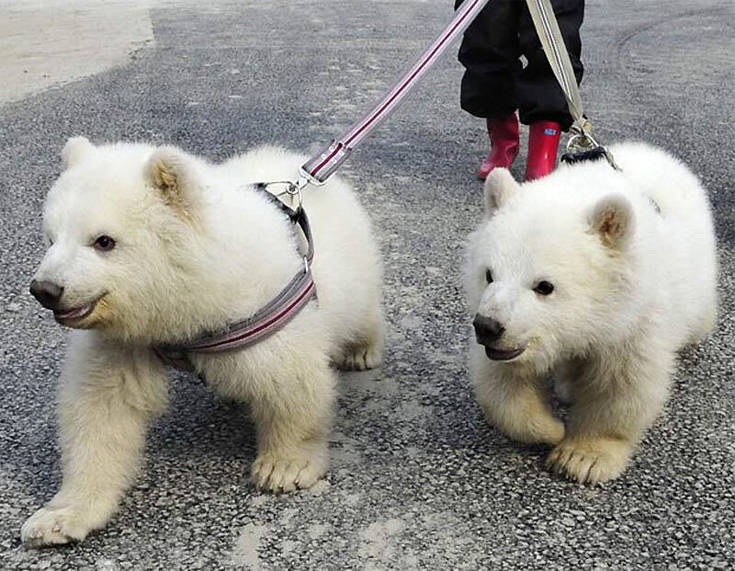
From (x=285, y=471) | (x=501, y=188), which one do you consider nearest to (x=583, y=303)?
(x=501, y=188)

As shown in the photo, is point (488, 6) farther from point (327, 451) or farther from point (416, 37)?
point (416, 37)

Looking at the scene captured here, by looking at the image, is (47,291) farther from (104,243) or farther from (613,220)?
(613,220)

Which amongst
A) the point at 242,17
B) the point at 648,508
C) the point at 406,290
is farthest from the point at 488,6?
the point at 242,17

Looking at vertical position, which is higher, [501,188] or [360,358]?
[501,188]

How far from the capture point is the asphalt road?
3.04 meters

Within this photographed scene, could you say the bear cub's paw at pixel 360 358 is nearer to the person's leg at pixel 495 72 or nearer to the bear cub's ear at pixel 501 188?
the bear cub's ear at pixel 501 188

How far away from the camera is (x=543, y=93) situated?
19.5ft

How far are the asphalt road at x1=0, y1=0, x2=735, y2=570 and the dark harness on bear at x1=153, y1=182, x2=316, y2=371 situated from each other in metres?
0.48

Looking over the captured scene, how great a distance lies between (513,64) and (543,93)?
1.49 feet

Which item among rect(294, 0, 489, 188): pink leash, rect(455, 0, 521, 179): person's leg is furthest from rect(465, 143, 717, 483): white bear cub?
rect(455, 0, 521, 179): person's leg

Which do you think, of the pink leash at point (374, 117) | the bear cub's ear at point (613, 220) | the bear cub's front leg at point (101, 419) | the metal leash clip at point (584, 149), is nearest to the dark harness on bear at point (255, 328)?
the bear cub's front leg at point (101, 419)

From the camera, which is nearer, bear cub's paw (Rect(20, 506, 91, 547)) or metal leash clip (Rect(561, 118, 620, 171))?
bear cub's paw (Rect(20, 506, 91, 547))

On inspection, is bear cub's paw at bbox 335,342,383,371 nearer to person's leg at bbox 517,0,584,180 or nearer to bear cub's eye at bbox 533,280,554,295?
bear cub's eye at bbox 533,280,554,295

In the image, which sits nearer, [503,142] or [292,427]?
[292,427]
